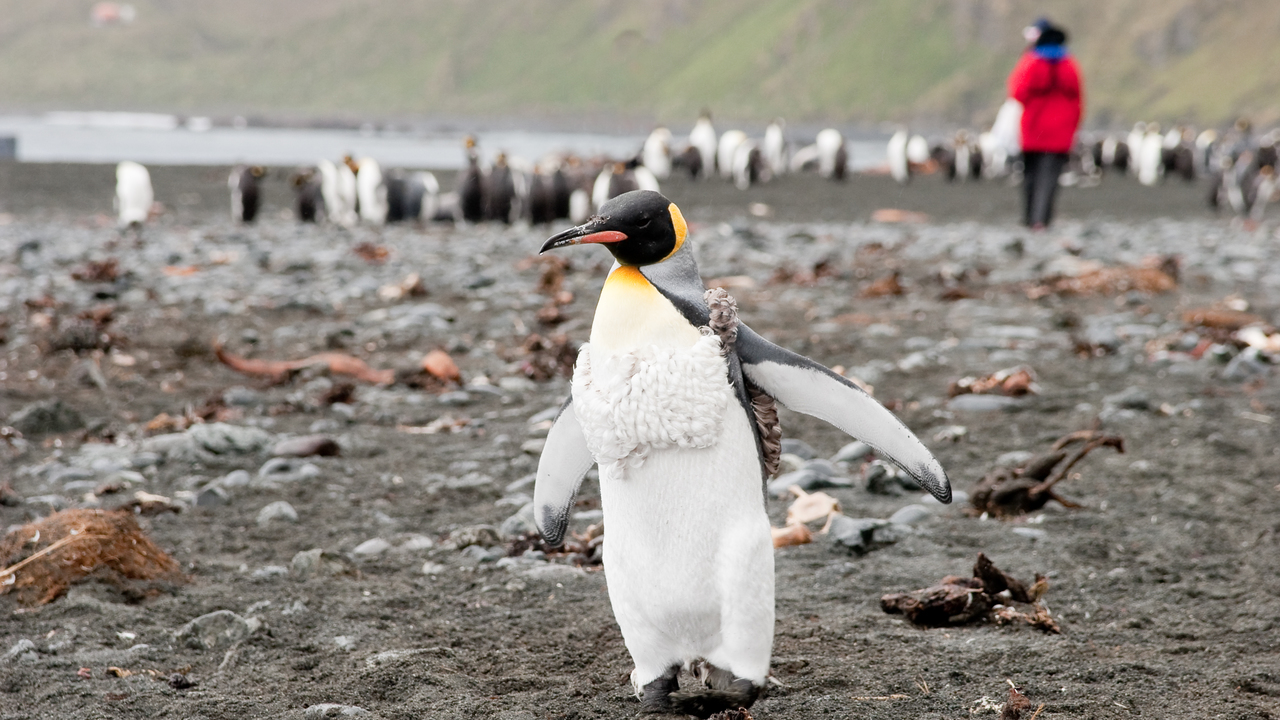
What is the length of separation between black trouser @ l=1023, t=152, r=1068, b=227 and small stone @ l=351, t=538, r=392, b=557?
8.90 meters

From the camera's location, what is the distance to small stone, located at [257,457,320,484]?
443 centimetres

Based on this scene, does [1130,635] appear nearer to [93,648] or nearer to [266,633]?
[266,633]

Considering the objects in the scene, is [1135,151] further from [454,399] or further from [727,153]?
[454,399]

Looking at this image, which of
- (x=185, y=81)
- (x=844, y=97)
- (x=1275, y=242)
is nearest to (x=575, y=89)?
(x=844, y=97)

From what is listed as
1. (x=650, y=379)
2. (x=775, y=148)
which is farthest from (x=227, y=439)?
(x=775, y=148)

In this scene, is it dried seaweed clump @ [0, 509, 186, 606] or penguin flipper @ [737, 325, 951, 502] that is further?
dried seaweed clump @ [0, 509, 186, 606]

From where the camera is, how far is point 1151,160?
29.6m

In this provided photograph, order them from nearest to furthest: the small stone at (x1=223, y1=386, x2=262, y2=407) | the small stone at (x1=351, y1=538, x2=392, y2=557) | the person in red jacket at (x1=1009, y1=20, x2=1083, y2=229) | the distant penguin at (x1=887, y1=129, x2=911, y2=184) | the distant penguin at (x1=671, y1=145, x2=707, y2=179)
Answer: the small stone at (x1=351, y1=538, x2=392, y2=557) → the small stone at (x1=223, y1=386, x2=262, y2=407) → the person in red jacket at (x1=1009, y1=20, x2=1083, y2=229) → the distant penguin at (x1=671, y1=145, x2=707, y2=179) → the distant penguin at (x1=887, y1=129, x2=911, y2=184)

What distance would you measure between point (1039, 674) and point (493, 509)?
2.01 m

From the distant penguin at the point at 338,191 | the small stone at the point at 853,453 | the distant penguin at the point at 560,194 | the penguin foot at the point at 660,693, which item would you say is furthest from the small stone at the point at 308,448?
the distant penguin at the point at 338,191

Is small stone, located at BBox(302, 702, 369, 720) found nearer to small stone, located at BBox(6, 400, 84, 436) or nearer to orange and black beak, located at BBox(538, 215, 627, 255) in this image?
orange and black beak, located at BBox(538, 215, 627, 255)

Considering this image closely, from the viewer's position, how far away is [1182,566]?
3.42m

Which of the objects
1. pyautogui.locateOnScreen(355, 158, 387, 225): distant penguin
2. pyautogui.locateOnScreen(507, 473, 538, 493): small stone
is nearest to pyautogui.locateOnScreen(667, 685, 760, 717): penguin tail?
pyautogui.locateOnScreen(507, 473, 538, 493): small stone

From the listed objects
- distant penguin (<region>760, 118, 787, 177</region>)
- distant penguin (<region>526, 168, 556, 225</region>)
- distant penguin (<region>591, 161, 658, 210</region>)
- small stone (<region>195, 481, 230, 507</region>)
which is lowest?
small stone (<region>195, 481, 230, 507</region>)
